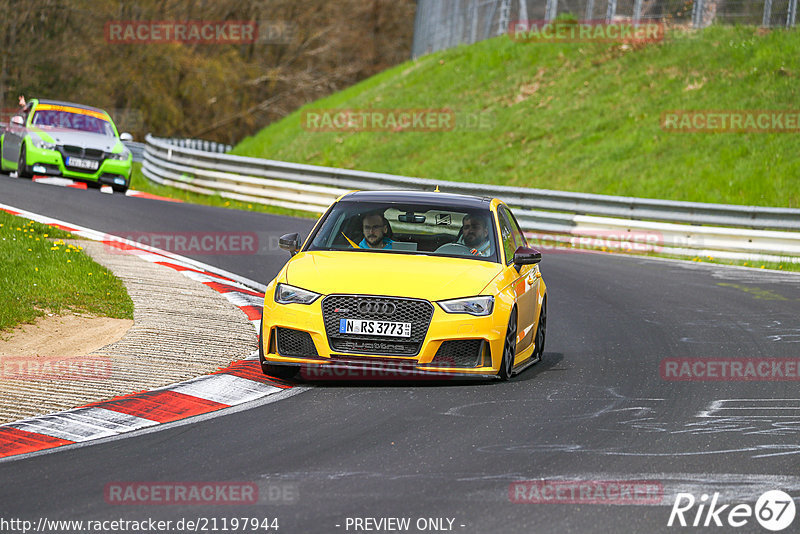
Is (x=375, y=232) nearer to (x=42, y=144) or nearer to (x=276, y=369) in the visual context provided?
(x=276, y=369)

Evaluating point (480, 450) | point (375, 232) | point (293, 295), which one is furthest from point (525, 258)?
point (480, 450)

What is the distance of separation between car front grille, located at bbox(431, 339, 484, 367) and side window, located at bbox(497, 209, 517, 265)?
3.79 ft

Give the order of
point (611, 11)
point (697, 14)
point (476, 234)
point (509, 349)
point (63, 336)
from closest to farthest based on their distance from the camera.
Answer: point (509, 349), point (476, 234), point (63, 336), point (697, 14), point (611, 11)

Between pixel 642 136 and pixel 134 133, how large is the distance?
29.6 metres

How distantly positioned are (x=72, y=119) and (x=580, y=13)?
17206 mm

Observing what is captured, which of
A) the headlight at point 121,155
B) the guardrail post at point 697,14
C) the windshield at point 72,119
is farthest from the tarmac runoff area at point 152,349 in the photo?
the guardrail post at point 697,14

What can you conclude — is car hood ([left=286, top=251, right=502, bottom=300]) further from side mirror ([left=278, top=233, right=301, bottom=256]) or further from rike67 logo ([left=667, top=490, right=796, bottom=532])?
rike67 logo ([left=667, top=490, right=796, bottom=532])

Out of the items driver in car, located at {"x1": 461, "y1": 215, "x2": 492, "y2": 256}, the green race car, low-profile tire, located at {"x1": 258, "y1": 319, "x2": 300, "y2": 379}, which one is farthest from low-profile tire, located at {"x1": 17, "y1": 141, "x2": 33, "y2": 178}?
low-profile tire, located at {"x1": 258, "y1": 319, "x2": 300, "y2": 379}

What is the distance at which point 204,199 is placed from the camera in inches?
1107

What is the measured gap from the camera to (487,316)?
8.78 m

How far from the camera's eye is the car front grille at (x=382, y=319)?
8586mm

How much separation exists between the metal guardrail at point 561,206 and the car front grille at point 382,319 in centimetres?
1244

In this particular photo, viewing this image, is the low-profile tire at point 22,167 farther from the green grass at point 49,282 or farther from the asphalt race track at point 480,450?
the asphalt race track at point 480,450

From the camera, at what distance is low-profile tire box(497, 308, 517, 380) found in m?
8.98
